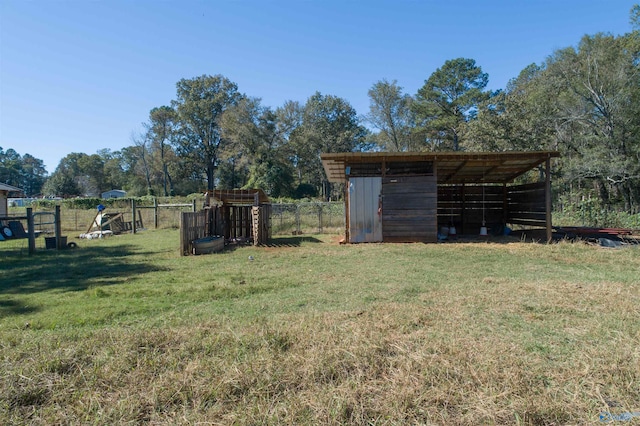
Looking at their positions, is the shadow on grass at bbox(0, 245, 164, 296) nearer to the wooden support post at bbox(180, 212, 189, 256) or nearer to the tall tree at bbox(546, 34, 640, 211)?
the wooden support post at bbox(180, 212, 189, 256)

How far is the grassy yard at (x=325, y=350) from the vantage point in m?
2.28

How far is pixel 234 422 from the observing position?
7.07 feet

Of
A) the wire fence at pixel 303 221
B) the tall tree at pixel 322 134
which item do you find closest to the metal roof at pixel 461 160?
the wire fence at pixel 303 221

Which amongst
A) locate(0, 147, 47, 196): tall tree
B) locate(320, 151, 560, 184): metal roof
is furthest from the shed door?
locate(0, 147, 47, 196): tall tree

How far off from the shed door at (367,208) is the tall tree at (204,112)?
125ft

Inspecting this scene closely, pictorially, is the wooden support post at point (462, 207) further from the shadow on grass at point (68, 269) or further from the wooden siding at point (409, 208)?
the shadow on grass at point (68, 269)

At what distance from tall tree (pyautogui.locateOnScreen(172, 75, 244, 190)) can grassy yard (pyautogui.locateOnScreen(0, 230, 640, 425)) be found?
142 feet

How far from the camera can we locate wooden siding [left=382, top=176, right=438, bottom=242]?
11984 mm

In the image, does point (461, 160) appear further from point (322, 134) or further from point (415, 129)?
point (322, 134)

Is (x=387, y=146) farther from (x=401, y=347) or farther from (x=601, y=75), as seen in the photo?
(x=401, y=347)

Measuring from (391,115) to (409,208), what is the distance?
29.7 m

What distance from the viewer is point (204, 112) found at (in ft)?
150

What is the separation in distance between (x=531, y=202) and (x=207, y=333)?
1308 cm

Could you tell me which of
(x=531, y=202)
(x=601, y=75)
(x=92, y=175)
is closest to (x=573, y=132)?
(x=601, y=75)
